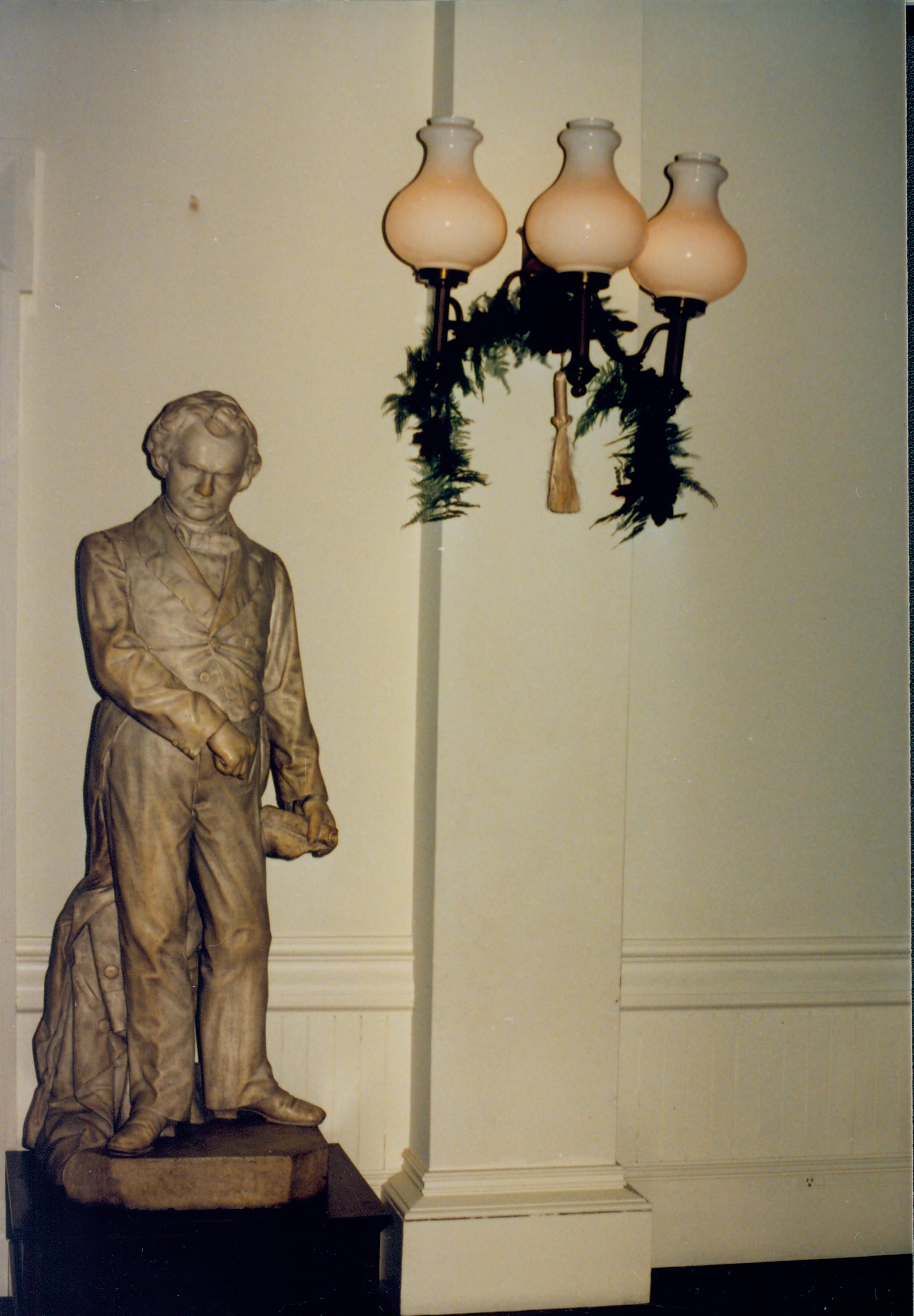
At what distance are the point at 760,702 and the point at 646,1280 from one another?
3.90 feet

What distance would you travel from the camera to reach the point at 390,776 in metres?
2.62


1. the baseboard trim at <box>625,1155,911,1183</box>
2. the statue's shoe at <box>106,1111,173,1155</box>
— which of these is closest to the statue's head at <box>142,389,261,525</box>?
the statue's shoe at <box>106,1111,173,1155</box>

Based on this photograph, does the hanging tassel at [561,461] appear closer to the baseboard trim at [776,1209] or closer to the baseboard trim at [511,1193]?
the baseboard trim at [511,1193]

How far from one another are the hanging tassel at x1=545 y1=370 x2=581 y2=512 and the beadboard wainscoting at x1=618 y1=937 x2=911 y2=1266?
96 centimetres

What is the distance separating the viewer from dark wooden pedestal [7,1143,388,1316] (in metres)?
2.01

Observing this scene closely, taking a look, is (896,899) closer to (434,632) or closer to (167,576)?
(434,632)

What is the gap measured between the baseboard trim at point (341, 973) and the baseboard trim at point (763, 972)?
1.57ft

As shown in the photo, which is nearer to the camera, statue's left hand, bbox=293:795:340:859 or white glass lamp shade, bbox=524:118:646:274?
white glass lamp shade, bbox=524:118:646:274

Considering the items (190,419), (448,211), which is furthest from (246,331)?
(448,211)

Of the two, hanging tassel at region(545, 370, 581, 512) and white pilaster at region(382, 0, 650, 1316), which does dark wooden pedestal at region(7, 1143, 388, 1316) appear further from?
hanging tassel at region(545, 370, 581, 512)

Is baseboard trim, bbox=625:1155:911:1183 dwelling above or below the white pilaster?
below

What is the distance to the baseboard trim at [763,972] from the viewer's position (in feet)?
8.89

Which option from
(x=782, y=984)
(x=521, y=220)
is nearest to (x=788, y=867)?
(x=782, y=984)

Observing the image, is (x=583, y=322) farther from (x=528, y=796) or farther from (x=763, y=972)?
(x=763, y=972)
